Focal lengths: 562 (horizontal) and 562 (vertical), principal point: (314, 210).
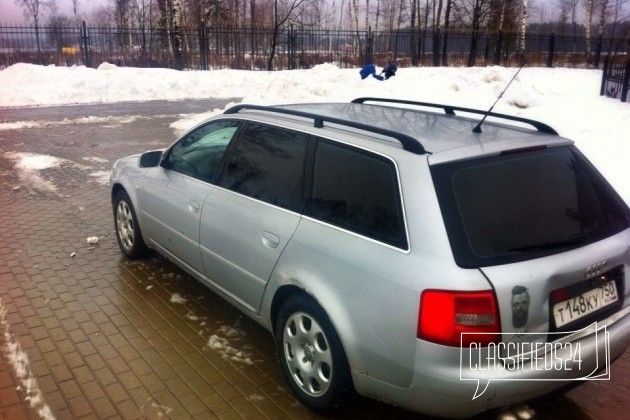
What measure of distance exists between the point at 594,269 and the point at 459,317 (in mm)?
858

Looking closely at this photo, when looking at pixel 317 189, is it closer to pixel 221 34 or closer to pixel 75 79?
pixel 75 79

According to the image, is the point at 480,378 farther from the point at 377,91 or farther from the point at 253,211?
the point at 377,91

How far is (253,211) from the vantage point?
3.66 m

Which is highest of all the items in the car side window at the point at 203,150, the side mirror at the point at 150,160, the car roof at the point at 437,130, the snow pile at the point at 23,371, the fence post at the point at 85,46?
the fence post at the point at 85,46

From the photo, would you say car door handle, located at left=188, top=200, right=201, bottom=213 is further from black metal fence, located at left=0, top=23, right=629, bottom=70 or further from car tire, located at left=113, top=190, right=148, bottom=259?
black metal fence, located at left=0, top=23, right=629, bottom=70

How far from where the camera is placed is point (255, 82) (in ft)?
78.9

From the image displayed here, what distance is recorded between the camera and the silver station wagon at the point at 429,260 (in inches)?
101

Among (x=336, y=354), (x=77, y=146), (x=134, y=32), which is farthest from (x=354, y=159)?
(x=134, y=32)

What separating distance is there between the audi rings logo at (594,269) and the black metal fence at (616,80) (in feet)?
44.6

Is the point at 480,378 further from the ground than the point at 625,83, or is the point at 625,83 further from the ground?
the point at 625,83

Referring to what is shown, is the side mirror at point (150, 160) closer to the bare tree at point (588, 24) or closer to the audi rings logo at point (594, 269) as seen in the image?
the audi rings logo at point (594, 269)

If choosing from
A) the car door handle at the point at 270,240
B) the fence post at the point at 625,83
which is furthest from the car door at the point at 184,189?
the fence post at the point at 625,83

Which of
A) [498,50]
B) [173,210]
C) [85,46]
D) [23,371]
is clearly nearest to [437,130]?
[173,210]

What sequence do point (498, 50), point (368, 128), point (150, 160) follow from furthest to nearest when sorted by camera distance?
point (498, 50) < point (150, 160) < point (368, 128)
